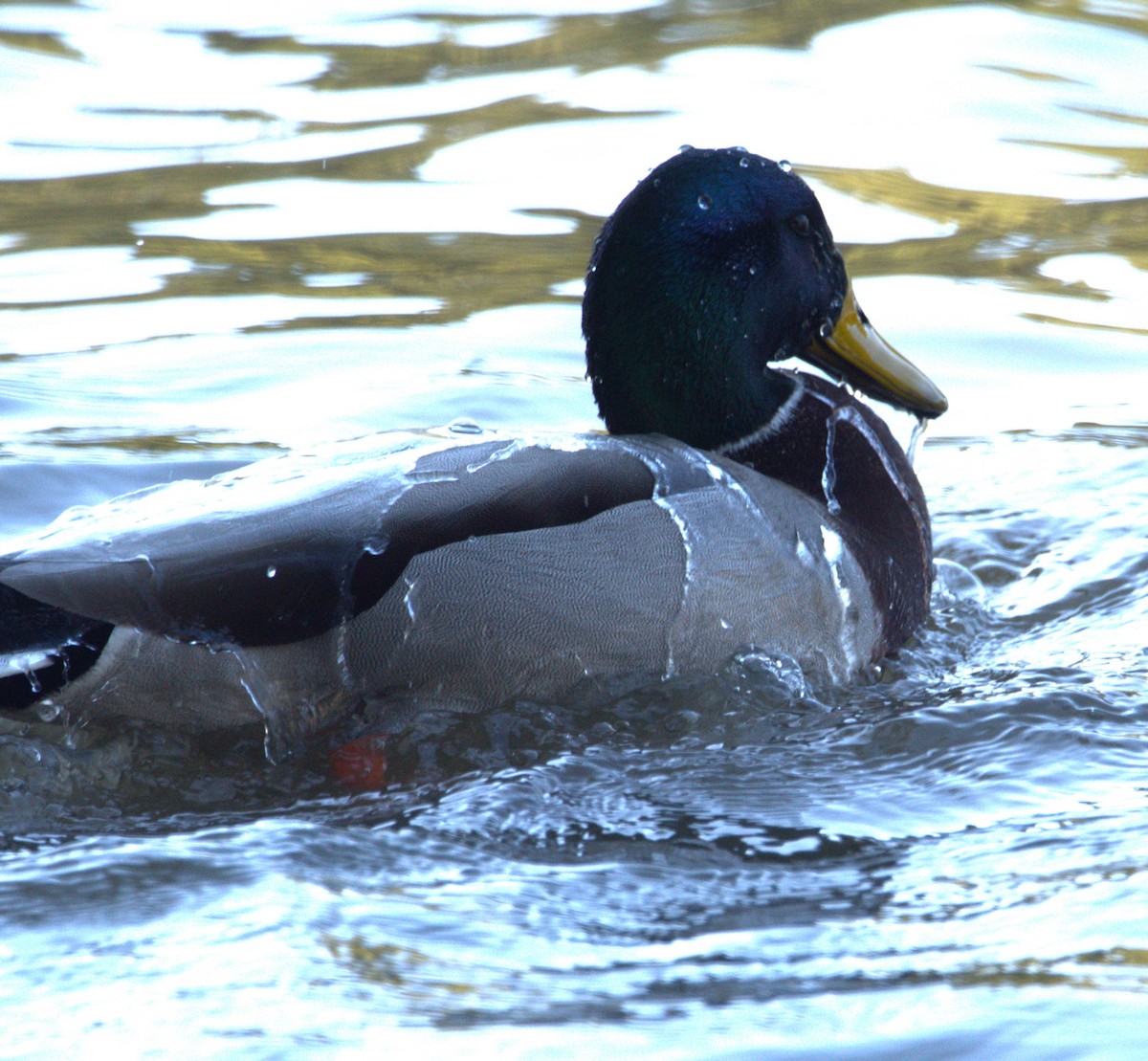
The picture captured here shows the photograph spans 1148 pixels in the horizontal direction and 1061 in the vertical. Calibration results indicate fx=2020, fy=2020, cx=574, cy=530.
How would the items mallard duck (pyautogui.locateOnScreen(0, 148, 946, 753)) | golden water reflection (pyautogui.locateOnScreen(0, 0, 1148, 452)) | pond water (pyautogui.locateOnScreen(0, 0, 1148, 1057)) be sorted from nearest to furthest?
pond water (pyautogui.locateOnScreen(0, 0, 1148, 1057)), mallard duck (pyautogui.locateOnScreen(0, 148, 946, 753)), golden water reflection (pyautogui.locateOnScreen(0, 0, 1148, 452))

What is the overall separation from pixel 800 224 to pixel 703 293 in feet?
0.99

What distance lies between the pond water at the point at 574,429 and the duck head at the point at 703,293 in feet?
2.36

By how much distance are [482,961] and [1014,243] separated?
17.9 feet

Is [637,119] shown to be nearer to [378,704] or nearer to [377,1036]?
[378,704]

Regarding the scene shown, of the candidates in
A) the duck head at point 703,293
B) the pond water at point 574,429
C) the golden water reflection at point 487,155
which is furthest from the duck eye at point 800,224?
the golden water reflection at point 487,155

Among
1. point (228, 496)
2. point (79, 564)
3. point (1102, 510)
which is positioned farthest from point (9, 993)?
point (1102, 510)

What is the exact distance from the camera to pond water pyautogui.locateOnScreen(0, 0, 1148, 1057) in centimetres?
285

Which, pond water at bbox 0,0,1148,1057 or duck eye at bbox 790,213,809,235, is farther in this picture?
duck eye at bbox 790,213,809,235

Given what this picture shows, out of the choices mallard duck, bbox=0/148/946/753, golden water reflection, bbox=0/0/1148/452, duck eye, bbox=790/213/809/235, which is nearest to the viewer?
mallard duck, bbox=0/148/946/753

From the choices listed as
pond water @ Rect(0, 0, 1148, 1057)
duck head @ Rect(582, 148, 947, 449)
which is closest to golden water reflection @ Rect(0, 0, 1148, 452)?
pond water @ Rect(0, 0, 1148, 1057)

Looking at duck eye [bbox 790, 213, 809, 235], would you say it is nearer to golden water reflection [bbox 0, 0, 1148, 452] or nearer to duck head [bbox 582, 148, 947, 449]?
duck head [bbox 582, 148, 947, 449]

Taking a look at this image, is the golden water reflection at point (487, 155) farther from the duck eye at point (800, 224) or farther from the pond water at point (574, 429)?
the duck eye at point (800, 224)

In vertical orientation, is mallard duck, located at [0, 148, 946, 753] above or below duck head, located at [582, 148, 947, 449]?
below

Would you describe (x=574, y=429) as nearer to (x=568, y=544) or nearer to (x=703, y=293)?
(x=703, y=293)
